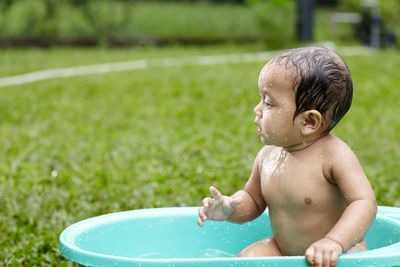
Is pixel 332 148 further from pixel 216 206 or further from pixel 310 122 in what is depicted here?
pixel 216 206

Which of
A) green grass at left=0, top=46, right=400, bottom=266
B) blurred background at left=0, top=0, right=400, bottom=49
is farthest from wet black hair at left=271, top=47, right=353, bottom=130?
blurred background at left=0, top=0, right=400, bottom=49

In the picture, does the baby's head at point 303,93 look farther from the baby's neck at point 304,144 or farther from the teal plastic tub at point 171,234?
the teal plastic tub at point 171,234

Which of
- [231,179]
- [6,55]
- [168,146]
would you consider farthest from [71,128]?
[6,55]

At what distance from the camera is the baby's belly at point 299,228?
1.99m

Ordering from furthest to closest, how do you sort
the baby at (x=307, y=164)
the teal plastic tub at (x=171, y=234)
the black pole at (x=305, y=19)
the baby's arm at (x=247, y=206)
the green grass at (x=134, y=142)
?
1. the black pole at (x=305, y=19)
2. the green grass at (x=134, y=142)
3. the teal plastic tub at (x=171, y=234)
4. the baby's arm at (x=247, y=206)
5. the baby at (x=307, y=164)

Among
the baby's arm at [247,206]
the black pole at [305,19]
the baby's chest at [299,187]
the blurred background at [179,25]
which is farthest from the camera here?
the black pole at [305,19]

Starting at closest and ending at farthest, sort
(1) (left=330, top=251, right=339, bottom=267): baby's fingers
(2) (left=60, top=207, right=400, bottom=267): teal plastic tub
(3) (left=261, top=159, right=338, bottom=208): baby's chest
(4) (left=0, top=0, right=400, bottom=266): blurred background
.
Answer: (1) (left=330, top=251, right=339, bottom=267): baby's fingers, (3) (left=261, top=159, right=338, bottom=208): baby's chest, (2) (left=60, top=207, right=400, bottom=267): teal plastic tub, (4) (left=0, top=0, right=400, bottom=266): blurred background

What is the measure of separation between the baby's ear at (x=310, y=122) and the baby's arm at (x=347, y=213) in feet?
0.34

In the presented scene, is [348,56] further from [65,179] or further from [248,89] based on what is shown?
[65,179]

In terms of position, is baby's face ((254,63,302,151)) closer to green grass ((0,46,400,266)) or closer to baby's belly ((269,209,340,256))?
baby's belly ((269,209,340,256))

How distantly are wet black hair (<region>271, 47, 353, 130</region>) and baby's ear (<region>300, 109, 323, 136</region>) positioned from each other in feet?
0.05

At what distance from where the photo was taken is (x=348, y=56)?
11.2 meters

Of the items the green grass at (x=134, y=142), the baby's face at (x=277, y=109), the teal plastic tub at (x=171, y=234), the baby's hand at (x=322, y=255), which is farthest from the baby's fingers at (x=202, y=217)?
the green grass at (x=134, y=142)

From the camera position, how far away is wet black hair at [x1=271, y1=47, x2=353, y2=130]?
1882 mm
